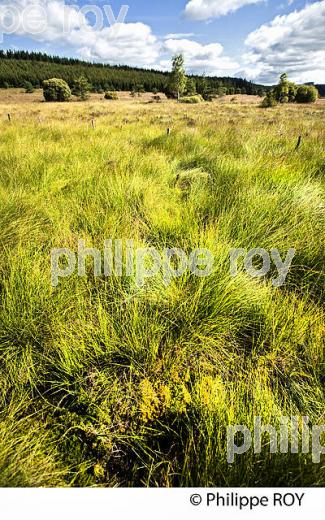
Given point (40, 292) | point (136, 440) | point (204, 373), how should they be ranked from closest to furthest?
point (136, 440), point (204, 373), point (40, 292)

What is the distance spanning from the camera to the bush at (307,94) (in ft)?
149

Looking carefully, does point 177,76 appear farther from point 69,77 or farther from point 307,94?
point 69,77

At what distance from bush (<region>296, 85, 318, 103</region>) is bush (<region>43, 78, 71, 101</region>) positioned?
131ft

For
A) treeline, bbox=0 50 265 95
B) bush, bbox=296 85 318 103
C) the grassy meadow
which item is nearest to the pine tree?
treeline, bbox=0 50 265 95

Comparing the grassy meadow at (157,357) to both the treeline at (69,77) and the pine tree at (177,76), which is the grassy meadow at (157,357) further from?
the treeline at (69,77)

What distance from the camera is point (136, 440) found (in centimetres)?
134

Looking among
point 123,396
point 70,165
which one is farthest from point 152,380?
point 70,165

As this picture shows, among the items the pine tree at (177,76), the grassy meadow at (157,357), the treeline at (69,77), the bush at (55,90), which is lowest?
the grassy meadow at (157,357)

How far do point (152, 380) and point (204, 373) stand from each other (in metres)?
0.31

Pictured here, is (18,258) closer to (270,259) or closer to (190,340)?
(190,340)

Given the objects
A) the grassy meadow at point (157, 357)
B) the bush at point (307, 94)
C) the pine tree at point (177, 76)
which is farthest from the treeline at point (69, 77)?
the grassy meadow at point (157, 357)

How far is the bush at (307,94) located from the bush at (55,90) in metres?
40.0

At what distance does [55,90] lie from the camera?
141 feet

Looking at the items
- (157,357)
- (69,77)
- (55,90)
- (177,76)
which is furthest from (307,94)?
(69,77)
